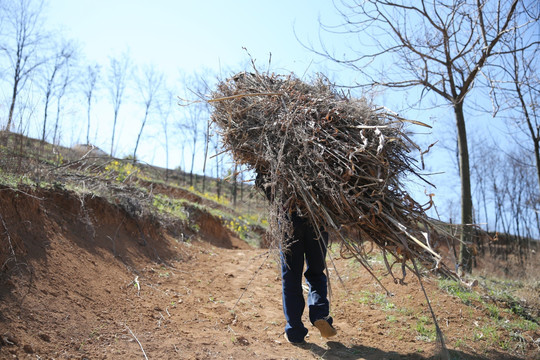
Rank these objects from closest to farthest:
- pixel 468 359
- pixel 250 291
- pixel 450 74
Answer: pixel 468 359
pixel 250 291
pixel 450 74

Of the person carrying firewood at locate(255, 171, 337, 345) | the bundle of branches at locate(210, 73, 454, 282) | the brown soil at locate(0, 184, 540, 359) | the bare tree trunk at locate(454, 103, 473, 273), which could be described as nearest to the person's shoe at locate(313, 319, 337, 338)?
the person carrying firewood at locate(255, 171, 337, 345)

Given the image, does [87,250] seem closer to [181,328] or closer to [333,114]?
[181,328]

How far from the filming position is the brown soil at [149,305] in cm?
272

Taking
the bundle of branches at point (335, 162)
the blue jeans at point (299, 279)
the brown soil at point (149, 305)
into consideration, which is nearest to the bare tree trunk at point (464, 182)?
the brown soil at point (149, 305)

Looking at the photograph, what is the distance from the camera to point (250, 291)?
4.54 m

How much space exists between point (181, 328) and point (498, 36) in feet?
17.3

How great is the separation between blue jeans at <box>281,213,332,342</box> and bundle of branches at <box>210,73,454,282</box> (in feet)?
0.68

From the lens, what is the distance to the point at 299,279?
10.3ft

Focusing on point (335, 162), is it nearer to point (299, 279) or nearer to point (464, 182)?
point (299, 279)

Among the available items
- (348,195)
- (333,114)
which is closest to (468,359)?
(348,195)

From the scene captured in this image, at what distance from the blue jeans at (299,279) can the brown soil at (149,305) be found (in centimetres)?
19

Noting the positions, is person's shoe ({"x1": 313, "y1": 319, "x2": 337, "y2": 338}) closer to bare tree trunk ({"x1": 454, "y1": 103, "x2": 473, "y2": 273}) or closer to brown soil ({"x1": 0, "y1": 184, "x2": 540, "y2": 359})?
brown soil ({"x1": 0, "y1": 184, "x2": 540, "y2": 359})

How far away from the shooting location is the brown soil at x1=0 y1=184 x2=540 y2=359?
Result: 2721mm

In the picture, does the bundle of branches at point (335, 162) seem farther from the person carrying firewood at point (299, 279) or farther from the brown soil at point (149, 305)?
the brown soil at point (149, 305)
